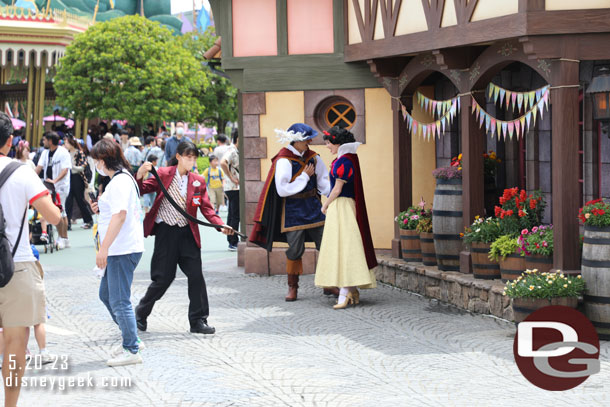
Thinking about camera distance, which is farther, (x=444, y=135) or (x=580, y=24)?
(x=444, y=135)

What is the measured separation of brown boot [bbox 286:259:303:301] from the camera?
10.8 metres

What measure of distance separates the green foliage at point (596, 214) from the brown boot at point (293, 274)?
3353 mm

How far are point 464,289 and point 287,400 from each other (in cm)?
386

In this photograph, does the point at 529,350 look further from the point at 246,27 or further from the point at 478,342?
the point at 246,27

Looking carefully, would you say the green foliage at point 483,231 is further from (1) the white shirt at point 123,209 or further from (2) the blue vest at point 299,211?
(1) the white shirt at point 123,209

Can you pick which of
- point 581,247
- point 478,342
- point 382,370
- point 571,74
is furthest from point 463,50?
point 382,370

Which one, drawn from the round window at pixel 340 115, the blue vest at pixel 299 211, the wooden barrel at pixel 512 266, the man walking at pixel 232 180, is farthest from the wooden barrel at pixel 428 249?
the man walking at pixel 232 180

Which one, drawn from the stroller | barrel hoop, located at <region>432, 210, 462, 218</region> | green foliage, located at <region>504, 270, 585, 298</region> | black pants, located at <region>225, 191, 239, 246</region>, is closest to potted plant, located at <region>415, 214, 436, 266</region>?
barrel hoop, located at <region>432, 210, 462, 218</region>

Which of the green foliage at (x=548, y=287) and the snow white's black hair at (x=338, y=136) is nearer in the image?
the green foliage at (x=548, y=287)

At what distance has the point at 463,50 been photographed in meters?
10.5

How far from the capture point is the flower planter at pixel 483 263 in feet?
32.5

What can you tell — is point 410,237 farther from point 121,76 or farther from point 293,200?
point 121,76

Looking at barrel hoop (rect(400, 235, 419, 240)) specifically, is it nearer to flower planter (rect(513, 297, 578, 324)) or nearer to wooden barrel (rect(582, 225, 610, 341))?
flower planter (rect(513, 297, 578, 324))

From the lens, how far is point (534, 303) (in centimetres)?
853
